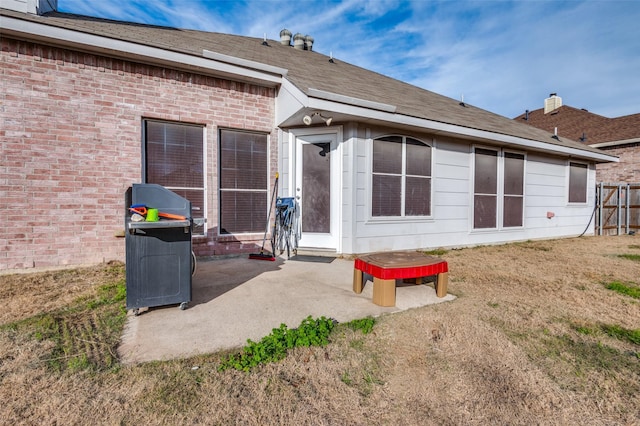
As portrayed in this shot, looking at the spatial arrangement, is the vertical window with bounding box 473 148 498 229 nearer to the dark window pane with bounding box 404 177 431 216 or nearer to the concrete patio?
the dark window pane with bounding box 404 177 431 216

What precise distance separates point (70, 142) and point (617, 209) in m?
16.8

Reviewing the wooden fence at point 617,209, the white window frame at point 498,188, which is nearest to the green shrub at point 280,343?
the white window frame at point 498,188

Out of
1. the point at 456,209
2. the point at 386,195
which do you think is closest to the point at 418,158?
the point at 386,195

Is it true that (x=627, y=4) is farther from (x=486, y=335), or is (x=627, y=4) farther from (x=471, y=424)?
(x=471, y=424)

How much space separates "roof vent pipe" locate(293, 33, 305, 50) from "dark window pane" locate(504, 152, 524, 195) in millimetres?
7343

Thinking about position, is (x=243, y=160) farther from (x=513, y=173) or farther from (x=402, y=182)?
(x=513, y=173)

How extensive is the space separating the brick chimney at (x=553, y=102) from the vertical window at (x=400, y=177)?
18473 millimetres

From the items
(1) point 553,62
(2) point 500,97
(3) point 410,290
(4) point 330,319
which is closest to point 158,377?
(4) point 330,319

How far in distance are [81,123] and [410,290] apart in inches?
230

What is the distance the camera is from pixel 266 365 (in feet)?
7.09

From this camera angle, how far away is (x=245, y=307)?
3.26 m

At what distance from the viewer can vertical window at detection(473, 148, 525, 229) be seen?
7.74 m

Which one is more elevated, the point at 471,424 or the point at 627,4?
the point at 627,4

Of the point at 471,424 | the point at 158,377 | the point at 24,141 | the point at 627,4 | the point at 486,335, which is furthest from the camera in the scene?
the point at 627,4
